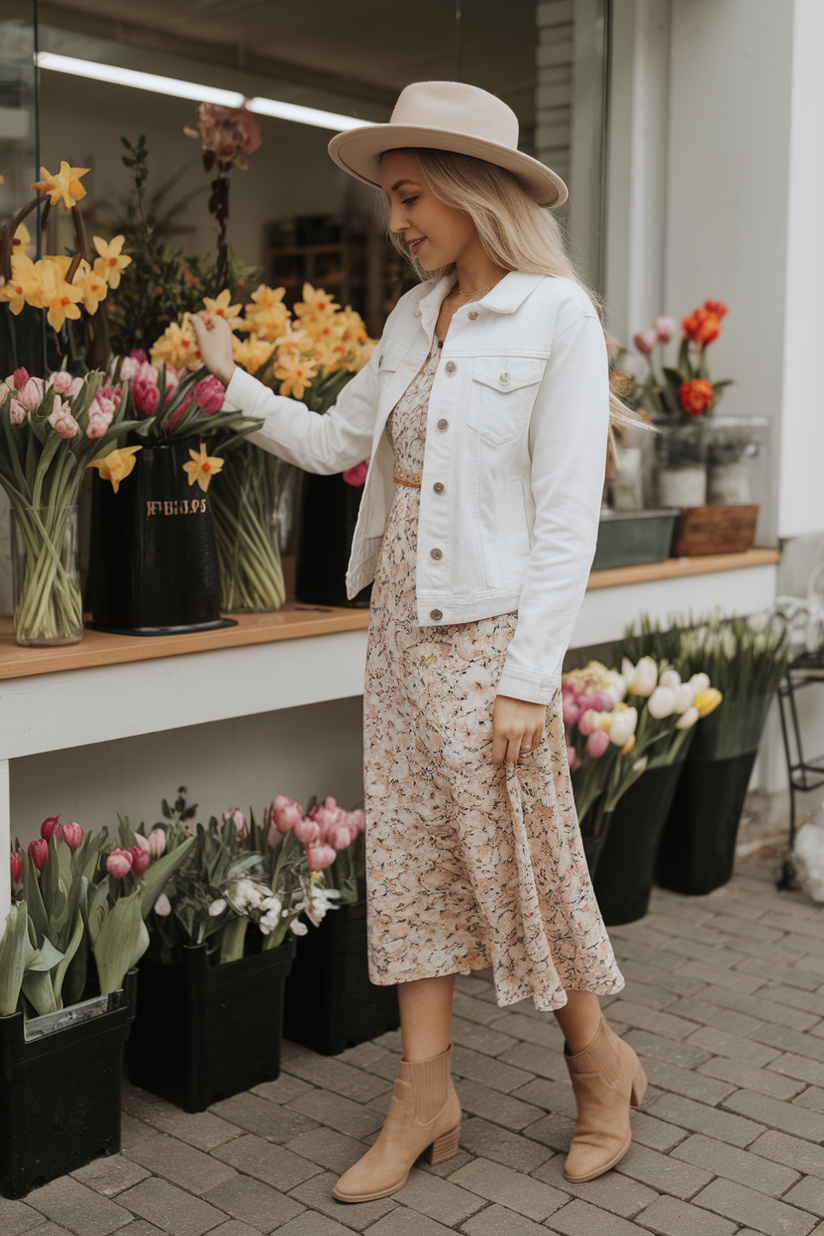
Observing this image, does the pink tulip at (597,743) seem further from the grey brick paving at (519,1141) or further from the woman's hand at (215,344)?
the woman's hand at (215,344)

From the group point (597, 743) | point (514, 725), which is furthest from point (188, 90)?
point (514, 725)

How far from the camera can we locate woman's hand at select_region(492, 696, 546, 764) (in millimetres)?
2023

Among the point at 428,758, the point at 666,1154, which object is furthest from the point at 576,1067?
the point at 428,758

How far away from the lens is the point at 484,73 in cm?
400

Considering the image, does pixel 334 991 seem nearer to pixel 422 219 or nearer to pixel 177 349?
pixel 177 349

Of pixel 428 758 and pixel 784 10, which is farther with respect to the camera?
pixel 784 10

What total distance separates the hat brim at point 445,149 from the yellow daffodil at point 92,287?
0.56m

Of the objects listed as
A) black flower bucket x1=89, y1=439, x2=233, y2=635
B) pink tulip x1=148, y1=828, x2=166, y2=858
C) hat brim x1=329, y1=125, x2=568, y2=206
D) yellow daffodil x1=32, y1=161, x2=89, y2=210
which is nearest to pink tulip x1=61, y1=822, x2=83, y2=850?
pink tulip x1=148, y1=828, x2=166, y2=858

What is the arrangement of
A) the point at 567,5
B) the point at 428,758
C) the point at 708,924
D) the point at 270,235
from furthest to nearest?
the point at 567,5 → the point at 270,235 → the point at 708,924 → the point at 428,758

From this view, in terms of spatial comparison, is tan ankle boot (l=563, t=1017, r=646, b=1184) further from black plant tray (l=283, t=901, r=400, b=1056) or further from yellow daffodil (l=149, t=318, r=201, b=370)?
yellow daffodil (l=149, t=318, r=201, b=370)

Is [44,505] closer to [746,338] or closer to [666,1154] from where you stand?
[666,1154]

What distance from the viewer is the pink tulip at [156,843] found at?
247cm

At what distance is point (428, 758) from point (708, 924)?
1721 millimetres

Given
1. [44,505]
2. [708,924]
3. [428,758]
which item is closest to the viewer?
[428,758]
